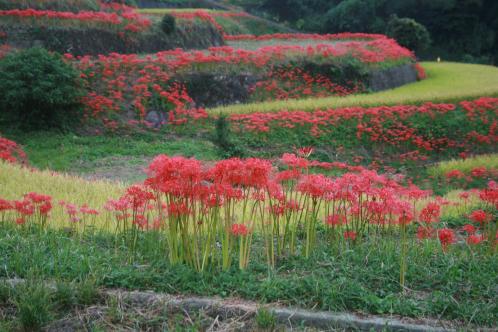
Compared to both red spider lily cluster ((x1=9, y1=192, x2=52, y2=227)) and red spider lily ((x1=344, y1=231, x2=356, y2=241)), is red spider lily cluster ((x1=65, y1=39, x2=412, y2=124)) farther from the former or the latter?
red spider lily ((x1=344, y1=231, x2=356, y2=241))

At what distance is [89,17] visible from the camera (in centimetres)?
1997

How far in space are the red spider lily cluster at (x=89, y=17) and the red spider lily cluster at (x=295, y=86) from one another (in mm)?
5789

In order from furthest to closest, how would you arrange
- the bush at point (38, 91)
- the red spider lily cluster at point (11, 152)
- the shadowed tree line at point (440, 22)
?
the shadowed tree line at point (440, 22), the bush at point (38, 91), the red spider lily cluster at point (11, 152)

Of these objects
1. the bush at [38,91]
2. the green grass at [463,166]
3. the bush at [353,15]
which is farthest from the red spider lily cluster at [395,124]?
the bush at [353,15]

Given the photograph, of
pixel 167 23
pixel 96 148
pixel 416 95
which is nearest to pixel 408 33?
pixel 416 95

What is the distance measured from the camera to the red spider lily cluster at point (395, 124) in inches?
643

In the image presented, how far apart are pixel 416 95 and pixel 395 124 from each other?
331 centimetres

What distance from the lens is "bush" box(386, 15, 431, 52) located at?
3288cm

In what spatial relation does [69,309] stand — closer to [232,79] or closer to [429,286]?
[429,286]

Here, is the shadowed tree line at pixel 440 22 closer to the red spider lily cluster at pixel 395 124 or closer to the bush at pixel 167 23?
the bush at pixel 167 23

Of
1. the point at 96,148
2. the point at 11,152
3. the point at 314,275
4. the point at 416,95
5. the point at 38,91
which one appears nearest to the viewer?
the point at 314,275

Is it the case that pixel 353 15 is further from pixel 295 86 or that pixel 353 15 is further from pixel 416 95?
pixel 295 86

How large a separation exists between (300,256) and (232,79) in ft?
46.6

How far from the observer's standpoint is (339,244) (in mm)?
5777
